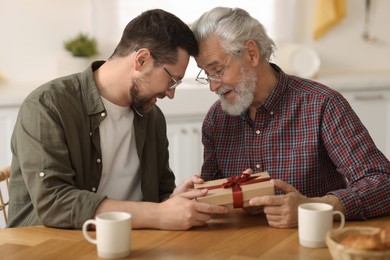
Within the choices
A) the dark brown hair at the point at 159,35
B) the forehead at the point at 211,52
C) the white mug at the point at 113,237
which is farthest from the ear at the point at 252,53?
the white mug at the point at 113,237

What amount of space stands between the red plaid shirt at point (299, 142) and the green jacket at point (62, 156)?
0.29m

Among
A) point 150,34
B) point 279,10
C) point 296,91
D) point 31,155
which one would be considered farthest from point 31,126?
point 279,10

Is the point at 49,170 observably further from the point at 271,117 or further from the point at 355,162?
the point at 355,162

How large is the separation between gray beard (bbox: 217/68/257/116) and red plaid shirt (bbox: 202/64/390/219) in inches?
2.8

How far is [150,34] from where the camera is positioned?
7.08ft

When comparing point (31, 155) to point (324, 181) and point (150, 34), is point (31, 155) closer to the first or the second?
point (150, 34)

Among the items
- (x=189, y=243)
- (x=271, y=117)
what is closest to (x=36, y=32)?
(x=271, y=117)

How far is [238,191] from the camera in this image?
187cm

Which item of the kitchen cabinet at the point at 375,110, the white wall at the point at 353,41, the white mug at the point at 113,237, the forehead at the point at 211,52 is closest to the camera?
the white mug at the point at 113,237

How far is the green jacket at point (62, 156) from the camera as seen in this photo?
6.18ft

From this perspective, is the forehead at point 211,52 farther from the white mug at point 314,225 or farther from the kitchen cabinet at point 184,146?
the kitchen cabinet at point 184,146

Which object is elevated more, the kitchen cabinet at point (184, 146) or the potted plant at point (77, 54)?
the potted plant at point (77, 54)

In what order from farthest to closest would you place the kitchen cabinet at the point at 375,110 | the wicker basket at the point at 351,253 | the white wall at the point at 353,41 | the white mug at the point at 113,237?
the white wall at the point at 353,41
the kitchen cabinet at the point at 375,110
the white mug at the point at 113,237
the wicker basket at the point at 351,253

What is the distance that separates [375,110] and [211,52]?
235cm
